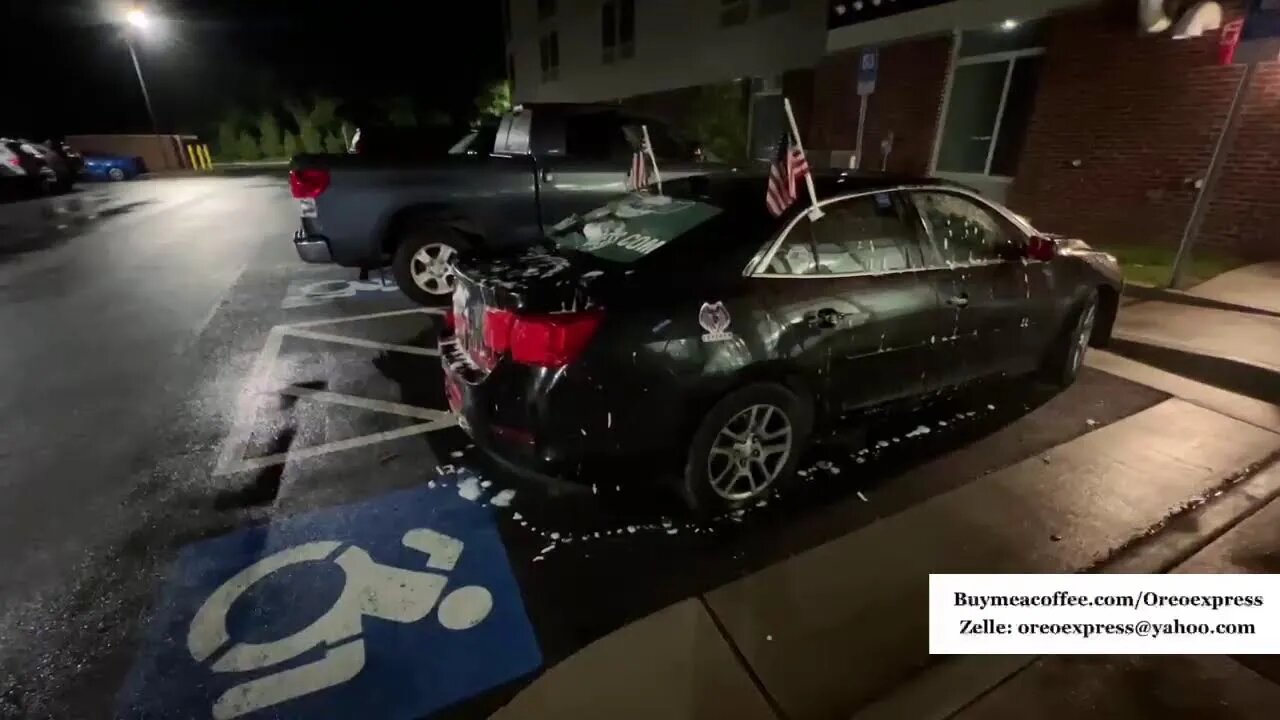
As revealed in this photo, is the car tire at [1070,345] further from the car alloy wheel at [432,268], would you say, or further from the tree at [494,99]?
the tree at [494,99]

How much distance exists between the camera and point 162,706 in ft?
7.29

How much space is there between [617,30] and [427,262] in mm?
23156

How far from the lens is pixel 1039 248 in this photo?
159 inches

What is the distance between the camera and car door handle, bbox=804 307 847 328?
3.16m

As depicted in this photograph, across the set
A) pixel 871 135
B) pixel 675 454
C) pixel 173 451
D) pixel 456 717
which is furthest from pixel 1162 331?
pixel 871 135

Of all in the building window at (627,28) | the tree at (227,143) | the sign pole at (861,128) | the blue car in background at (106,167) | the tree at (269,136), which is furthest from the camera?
the tree at (269,136)

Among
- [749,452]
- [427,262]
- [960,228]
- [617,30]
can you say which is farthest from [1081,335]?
[617,30]

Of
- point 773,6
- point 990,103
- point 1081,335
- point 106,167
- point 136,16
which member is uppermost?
point 136,16

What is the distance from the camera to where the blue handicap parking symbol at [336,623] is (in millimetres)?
2262

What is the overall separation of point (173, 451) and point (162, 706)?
218 centimetres

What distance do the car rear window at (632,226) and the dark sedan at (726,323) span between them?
0.02m

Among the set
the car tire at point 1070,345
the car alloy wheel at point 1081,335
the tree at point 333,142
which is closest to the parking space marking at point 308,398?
the car tire at point 1070,345

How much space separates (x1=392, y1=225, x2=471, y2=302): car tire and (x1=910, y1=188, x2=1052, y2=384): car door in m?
4.41

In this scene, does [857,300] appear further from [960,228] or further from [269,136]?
[269,136]
